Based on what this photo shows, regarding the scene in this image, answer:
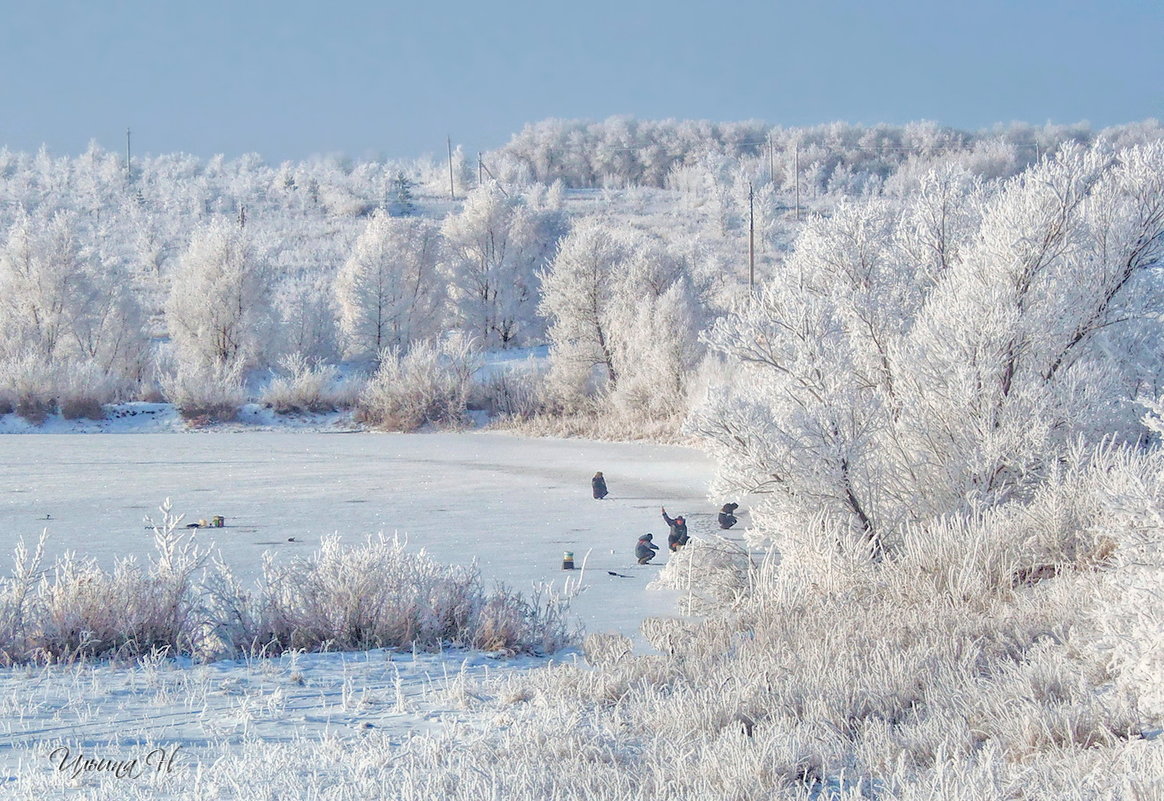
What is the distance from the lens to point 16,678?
4121 mm

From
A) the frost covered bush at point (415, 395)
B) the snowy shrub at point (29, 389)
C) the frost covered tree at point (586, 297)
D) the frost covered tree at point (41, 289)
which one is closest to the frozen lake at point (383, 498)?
the snowy shrub at point (29, 389)

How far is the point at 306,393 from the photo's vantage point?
905 inches

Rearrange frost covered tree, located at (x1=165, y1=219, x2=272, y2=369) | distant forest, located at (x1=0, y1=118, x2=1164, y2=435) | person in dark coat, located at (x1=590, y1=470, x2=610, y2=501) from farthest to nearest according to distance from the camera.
→ frost covered tree, located at (x1=165, y1=219, x2=272, y2=369) < distant forest, located at (x1=0, y1=118, x2=1164, y2=435) < person in dark coat, located at (x1=590, y1=470, x2=610, y2=501)

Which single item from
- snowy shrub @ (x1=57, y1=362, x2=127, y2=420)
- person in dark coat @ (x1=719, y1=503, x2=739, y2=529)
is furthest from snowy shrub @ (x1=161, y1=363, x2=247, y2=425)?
person in dark coat @ (x1=719, y1=503, x2=739, y2=529)

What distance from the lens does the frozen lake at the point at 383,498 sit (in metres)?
8.70

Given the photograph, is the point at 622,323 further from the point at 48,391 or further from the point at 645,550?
the point at 645,550

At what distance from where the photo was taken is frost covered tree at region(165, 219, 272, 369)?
27344 millimetres

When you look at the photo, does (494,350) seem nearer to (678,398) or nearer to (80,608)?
(678,398)

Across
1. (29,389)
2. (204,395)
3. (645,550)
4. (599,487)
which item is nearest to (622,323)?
(204,395)

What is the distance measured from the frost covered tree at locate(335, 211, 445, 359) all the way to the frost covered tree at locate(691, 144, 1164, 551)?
2287cm

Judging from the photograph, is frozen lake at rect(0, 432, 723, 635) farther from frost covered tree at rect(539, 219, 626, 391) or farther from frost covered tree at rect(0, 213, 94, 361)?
frost covered tree at rect(0, 213, 94, 361)

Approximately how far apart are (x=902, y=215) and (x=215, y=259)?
2203 cm

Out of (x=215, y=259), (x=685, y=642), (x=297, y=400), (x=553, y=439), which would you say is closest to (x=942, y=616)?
(x=685, y=642)

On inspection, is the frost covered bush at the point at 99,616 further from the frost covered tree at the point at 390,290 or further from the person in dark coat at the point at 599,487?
the frost covered tree at the point at 390,290
